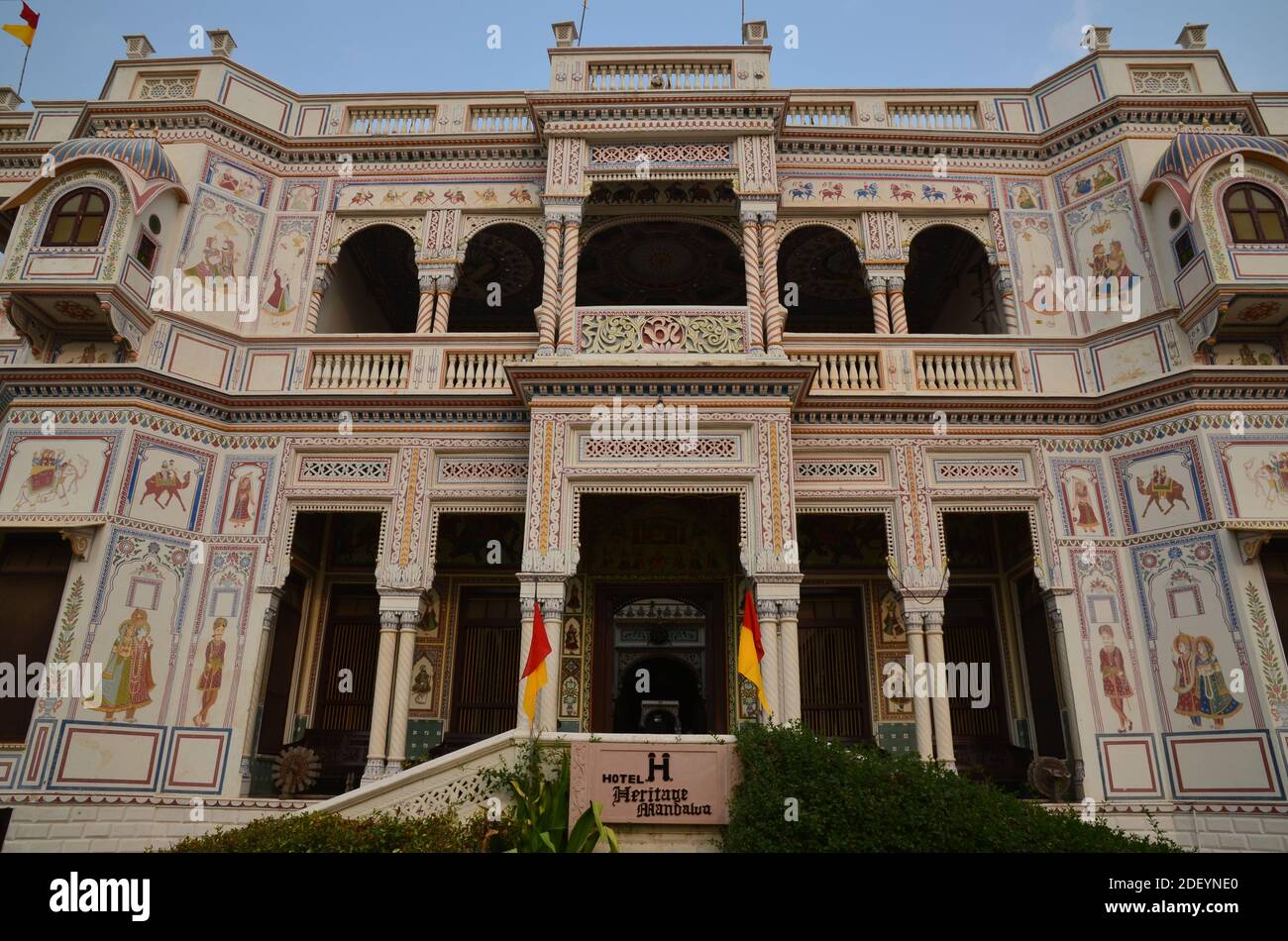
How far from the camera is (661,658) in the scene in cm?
2927

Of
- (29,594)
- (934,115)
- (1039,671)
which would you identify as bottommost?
(1039,671)

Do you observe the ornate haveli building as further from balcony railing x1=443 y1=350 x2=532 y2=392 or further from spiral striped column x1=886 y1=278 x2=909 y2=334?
spiral striped column x1=886 y1=278 x2=909 y2=334

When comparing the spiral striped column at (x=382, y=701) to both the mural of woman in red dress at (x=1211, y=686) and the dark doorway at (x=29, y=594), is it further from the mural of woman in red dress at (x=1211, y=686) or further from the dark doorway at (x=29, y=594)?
the mural of woman in red dress at (x=1211, y=686)

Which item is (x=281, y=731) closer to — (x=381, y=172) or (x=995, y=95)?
(x=381, y=172)

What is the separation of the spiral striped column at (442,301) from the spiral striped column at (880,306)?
713 centimetres

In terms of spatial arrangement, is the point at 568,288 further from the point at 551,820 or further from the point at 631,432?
the point at 551,820

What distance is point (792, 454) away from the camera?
43.1ft

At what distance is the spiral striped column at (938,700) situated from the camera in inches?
463

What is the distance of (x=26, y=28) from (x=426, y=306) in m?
8.89

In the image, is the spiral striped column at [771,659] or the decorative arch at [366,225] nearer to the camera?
the spiral striped column at [771,659]

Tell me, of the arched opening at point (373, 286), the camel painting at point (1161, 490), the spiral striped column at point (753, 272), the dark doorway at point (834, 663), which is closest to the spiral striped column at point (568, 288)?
the spiral striped column at point (753, 272)

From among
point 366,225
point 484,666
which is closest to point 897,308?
point 484,666

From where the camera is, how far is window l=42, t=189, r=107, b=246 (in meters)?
13.1
